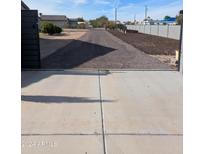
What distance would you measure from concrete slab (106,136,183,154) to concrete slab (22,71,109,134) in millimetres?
431

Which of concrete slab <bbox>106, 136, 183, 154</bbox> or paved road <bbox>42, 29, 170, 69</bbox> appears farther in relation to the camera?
paved road <bbox>42, 29, 170, 69</bbox>

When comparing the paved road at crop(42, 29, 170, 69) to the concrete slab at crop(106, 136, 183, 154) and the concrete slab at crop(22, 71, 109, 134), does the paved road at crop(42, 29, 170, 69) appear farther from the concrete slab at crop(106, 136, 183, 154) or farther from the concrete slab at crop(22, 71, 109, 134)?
the concrete slab at crop(106, 136, 183, 154)

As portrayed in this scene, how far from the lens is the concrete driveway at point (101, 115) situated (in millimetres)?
3500

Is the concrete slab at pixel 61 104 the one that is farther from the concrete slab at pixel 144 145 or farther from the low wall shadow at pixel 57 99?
the concrete slab at pixel 144 145

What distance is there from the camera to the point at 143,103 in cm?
530

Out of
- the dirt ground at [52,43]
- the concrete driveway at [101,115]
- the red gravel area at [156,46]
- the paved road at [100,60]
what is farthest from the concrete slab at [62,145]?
the red gravel area at [156,46]

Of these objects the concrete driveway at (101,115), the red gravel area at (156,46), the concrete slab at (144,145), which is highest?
the red gravel area at (156,46)

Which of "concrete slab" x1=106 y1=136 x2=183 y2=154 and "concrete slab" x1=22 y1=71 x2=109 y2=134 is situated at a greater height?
"concrete slab" x1=22 y1=71 x2=109 y2=134

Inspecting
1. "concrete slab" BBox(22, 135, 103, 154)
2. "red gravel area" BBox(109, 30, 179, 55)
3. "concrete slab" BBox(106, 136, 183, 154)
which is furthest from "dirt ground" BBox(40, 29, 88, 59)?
"concrete slab" BBox(106, 136, 183, 154)

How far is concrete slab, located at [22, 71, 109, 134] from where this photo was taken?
4.05m

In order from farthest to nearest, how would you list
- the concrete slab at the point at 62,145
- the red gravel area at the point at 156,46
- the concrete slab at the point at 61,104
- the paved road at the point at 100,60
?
the red gravel area at the point at 156,46, the paved road at the point at 100,60, the concrete slab at the point at 61,104, the concrete slab at the point at 62,145

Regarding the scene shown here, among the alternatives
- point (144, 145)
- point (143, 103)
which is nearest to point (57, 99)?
point (143, 103)
